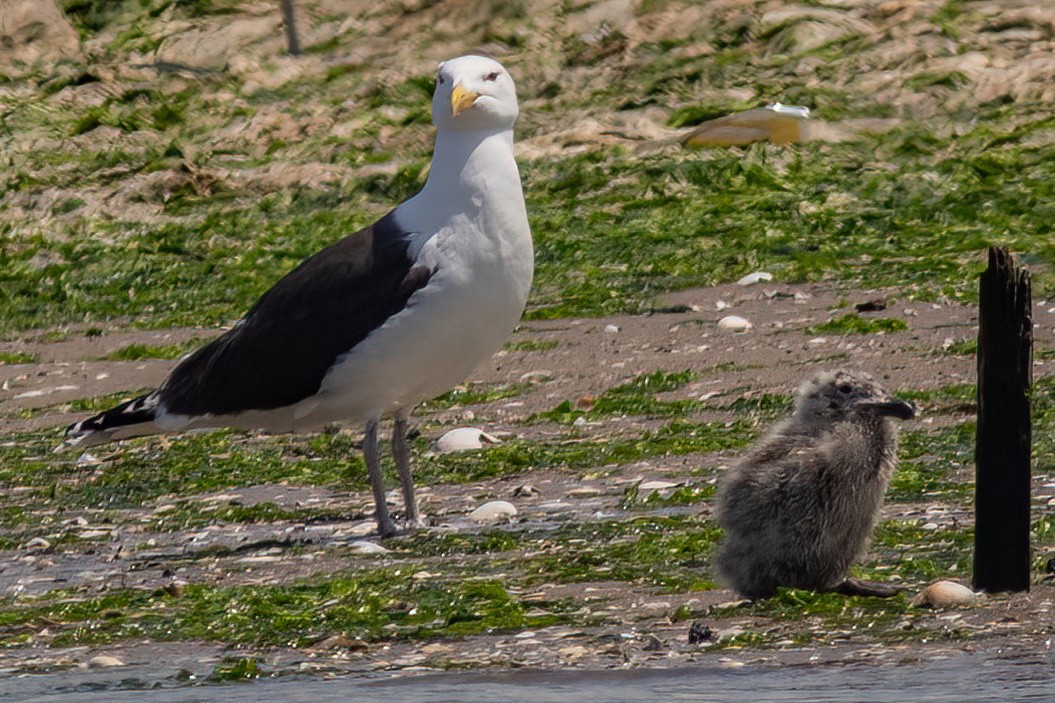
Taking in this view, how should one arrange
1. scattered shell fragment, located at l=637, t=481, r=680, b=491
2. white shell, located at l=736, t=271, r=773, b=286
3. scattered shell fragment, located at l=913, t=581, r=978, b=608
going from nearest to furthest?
scattered shell fragment, located at l=913, t=581, r=978, b=608
scattered shell fragment, located at l=637, t=481, r=680, b=491
white shell, located at l=736, t=271, r=773, b=286

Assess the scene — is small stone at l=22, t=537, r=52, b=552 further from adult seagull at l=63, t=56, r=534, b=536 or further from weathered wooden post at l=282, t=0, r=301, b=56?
weathered wooden post at l=282, t=0, r=301, b=56

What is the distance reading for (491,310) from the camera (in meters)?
6.98

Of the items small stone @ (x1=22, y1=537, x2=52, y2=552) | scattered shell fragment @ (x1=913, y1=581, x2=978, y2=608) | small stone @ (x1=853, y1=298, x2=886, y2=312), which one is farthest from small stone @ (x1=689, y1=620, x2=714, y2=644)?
small stone @ (x1=853, y1=298, x2=886, y2=312)

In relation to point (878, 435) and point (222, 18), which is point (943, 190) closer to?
point (878, 435)

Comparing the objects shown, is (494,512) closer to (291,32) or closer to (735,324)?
(735,324)

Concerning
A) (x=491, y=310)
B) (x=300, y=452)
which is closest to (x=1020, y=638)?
(x=491, y=310)

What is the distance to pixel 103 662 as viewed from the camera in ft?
18.1

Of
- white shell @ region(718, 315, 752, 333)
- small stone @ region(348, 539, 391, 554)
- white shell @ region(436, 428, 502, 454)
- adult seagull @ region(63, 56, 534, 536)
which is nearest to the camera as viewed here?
small stone @ region(348, 539, 391, 554)

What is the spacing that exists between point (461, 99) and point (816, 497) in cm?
226

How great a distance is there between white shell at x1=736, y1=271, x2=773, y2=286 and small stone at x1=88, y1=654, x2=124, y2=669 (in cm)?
615

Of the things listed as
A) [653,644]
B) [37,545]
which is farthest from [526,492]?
[653,644]

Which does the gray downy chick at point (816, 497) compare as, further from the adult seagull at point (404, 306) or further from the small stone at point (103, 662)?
the small stone at point (103, 662)

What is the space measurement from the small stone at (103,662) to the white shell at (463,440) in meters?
2.91

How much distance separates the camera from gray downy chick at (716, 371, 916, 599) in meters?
5.59
